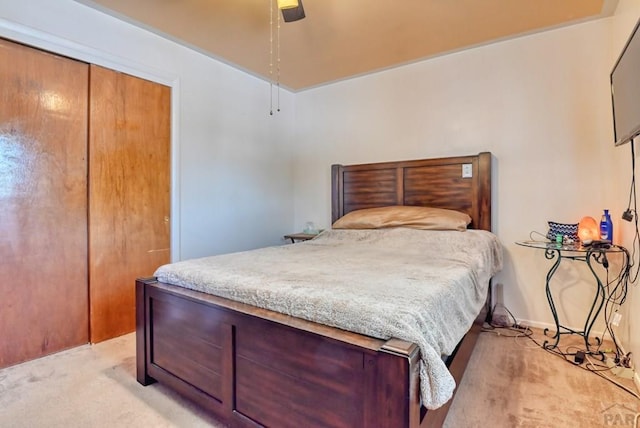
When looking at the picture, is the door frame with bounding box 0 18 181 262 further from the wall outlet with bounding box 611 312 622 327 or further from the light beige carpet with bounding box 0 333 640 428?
the wall outlet with bounding box 611 312 622 327

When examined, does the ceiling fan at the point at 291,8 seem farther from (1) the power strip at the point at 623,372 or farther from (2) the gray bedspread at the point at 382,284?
(1) the power strip at the point at 623,372

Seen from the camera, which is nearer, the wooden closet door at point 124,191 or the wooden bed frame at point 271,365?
the wooden bed frame at point 271,365

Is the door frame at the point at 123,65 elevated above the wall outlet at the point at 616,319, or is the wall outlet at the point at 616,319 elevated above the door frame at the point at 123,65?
the door frame at the point at 123,65

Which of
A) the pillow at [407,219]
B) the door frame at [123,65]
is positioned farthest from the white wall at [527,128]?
the door frame at [123,65]

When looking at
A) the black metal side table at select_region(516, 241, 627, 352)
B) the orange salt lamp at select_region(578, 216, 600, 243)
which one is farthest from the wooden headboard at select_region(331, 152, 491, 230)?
the orange salt lamp at select_region(578, 216, 600, 243)

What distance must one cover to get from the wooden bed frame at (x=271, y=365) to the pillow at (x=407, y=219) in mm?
869

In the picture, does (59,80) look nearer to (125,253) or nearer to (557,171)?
(125,253)

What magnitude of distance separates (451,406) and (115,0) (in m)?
3.37

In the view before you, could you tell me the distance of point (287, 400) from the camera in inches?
51.3

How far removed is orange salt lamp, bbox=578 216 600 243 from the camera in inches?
93.4

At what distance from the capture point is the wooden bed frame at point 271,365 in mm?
1048

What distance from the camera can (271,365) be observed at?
1.36 meters

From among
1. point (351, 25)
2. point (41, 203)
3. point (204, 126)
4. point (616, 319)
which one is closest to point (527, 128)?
point (616, 319)

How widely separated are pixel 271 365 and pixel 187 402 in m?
0.76
